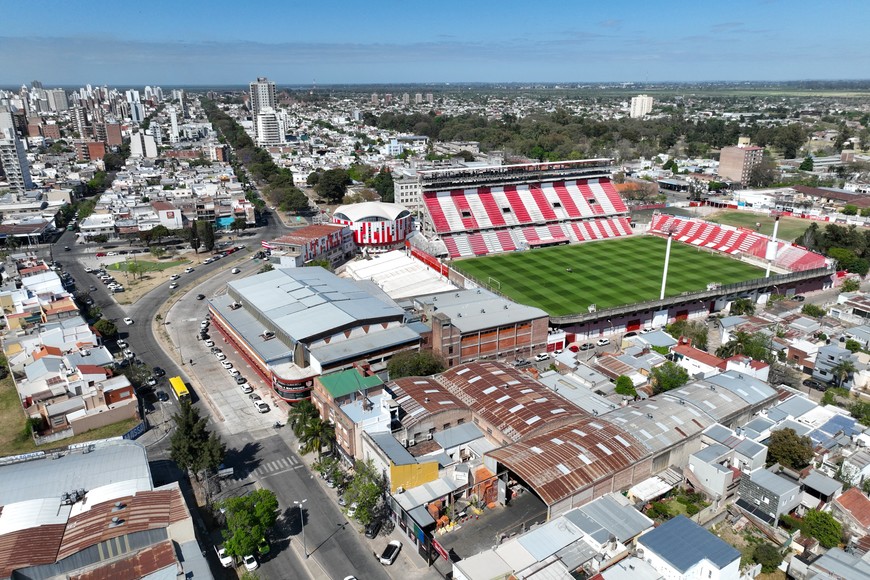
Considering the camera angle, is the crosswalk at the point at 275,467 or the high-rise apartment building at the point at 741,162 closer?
the crosswalk at the point at 275,467

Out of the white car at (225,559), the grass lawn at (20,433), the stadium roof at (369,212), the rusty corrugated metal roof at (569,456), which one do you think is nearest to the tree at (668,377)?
the rusty corrugated metal roof at (569,456)

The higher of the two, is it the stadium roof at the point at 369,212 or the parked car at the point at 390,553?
the stadium roof at the point at 369,212

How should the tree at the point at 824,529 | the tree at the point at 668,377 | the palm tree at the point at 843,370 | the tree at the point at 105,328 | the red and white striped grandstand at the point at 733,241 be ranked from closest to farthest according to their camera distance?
the tree at the point at 824,529
the tree at the point at 668,377
the palm tree at the point at 843,370
the tree at the point at 105,328
the red and white striped grandstand at the point at 733,241

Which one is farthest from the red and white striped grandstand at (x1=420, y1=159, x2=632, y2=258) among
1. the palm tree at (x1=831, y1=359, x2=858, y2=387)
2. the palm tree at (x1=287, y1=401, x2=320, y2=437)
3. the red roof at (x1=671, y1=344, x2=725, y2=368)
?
the palm tree at (x1=831, y1=359, x2=858, y2=387)

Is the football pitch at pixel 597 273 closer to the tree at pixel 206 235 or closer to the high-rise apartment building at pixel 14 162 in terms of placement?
the tree at pixel 206 235

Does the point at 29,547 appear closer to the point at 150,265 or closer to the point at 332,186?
the point at 150,265

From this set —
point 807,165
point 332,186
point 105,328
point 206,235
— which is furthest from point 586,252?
point 807,165

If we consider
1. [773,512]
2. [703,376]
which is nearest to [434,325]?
[703,376]
